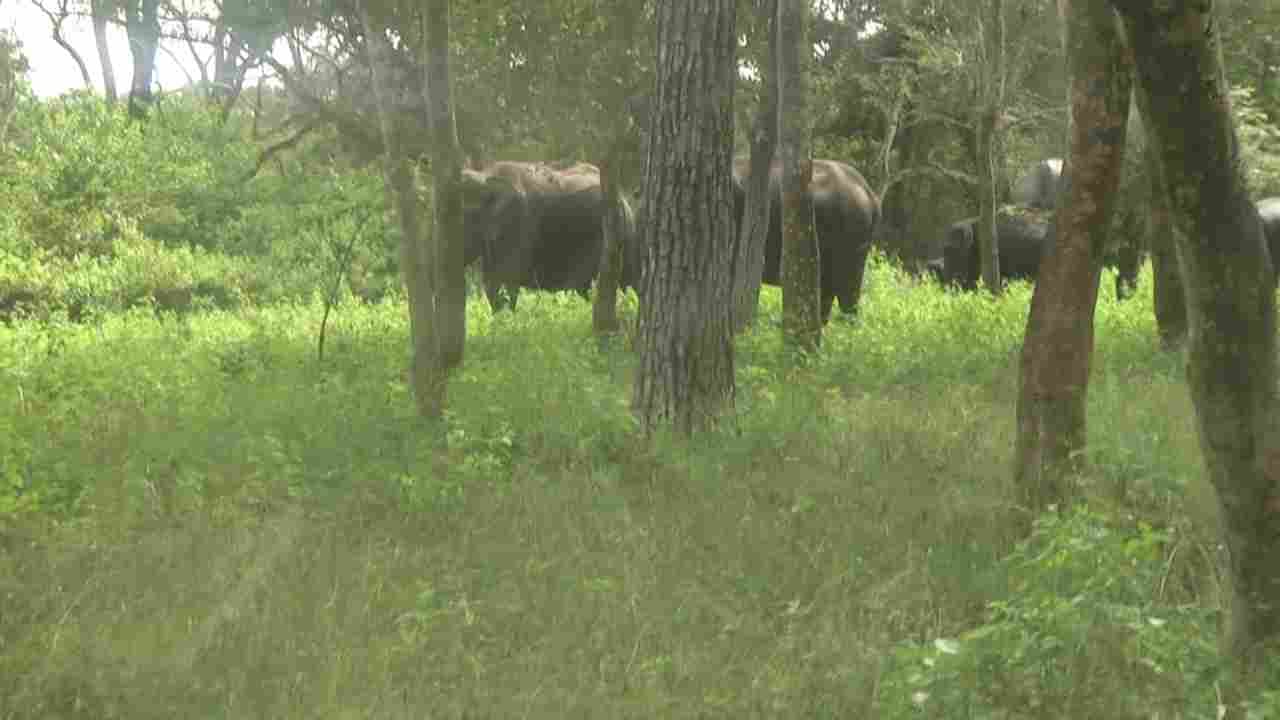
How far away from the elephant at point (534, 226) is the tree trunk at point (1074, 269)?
1167 centimetres

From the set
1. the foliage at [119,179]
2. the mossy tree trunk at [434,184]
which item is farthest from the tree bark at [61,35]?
the mossy tree trunk at [434,184]

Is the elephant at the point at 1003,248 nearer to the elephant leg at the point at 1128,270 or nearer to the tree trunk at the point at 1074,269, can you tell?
the elephant leg at the point at 1128,270

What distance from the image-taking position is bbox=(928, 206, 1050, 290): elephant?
996 inches

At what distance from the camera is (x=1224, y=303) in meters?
4.34

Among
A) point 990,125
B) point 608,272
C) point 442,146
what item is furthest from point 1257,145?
point 442,146

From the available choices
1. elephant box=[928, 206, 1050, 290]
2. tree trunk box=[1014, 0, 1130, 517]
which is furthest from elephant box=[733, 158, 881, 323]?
tree trunk box=[1014, 0, 1130, 517]

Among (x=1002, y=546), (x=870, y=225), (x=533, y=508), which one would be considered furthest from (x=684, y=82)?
(x=870, y=225)

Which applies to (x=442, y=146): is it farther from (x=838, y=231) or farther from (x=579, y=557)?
(x=838, y=231)

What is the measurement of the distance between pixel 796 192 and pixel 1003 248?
14514 millimetres

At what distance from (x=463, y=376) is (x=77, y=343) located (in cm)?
493

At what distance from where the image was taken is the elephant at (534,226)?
1958 centimetres

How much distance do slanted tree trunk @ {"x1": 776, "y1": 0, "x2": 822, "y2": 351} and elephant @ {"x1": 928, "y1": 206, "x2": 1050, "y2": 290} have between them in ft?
36.0

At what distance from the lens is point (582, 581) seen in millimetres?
6602

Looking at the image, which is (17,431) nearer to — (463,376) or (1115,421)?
(463,376)
